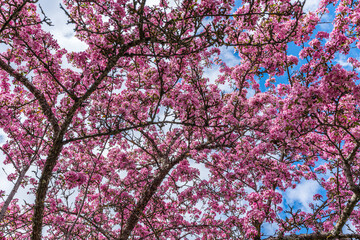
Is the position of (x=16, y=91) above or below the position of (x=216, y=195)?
above

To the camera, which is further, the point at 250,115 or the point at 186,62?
the point at 250,115

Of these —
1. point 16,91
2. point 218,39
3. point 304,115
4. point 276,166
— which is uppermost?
point 16,91

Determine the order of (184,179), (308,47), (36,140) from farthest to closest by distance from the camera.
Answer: (184,179)
(36,140)
(308,47)

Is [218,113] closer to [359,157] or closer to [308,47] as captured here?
[308,47]

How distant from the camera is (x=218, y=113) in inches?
356

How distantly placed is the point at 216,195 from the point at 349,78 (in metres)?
6.90

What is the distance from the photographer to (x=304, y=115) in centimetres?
544

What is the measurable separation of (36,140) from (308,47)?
1054 cm

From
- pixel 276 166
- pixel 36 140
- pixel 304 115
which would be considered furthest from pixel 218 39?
pixel 36 140

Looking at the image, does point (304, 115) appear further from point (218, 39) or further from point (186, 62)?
point (186, 62)

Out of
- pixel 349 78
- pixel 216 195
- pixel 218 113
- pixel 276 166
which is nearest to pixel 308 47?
pixel 349 78

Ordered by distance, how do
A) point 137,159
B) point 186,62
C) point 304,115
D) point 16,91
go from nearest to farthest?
point 304,115 < point 186,62 < point 16,91 < point 137,159

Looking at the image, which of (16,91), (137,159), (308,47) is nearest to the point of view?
(308,47)

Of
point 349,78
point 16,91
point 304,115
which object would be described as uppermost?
point 16,91
